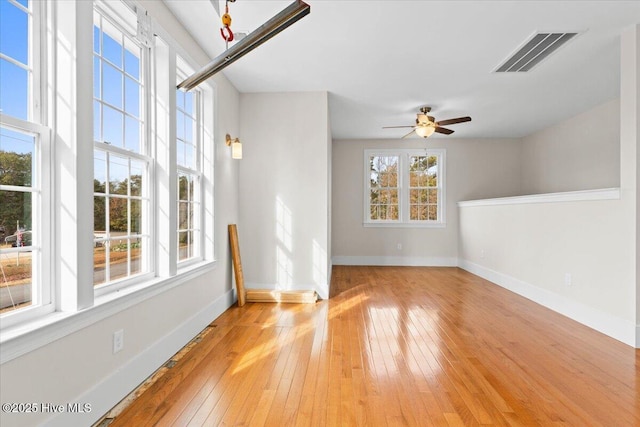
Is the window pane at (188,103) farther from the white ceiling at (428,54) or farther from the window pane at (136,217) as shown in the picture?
the window pane at (136,217)

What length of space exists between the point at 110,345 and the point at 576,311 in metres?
4.36

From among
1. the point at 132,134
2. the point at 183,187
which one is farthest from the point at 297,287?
the point at 132,134

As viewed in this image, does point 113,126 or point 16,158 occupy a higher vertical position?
point 113,126

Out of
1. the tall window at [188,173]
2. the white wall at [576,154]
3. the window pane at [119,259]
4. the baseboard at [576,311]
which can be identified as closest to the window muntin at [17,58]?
the window pane at [119,259]

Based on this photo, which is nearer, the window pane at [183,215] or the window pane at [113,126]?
the window pane at [113,126]

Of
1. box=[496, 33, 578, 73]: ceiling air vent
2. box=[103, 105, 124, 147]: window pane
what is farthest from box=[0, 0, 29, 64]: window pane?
box=[496, 33, 578, 73]: ceiling air vent

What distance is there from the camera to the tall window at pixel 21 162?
59.4 inches

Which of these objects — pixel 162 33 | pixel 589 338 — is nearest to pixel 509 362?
pixel 589 338

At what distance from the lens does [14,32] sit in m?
1.55

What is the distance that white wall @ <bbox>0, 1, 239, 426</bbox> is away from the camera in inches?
58.8

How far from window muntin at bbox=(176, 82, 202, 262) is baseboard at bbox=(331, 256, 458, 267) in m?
4.40

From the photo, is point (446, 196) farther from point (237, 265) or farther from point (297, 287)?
point (237, 265)

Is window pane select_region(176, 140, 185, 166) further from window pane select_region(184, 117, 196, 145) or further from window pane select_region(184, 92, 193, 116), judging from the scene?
window pane select_region(184, 92, 193, 116)

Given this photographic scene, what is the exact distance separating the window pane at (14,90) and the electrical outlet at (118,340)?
128cm
